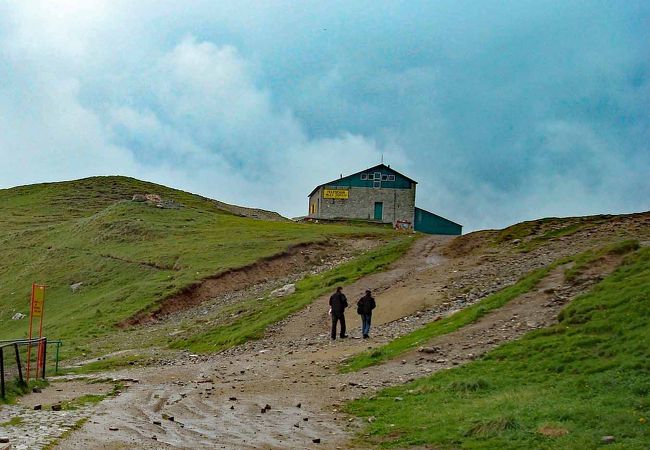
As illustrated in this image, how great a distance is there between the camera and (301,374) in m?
23.2

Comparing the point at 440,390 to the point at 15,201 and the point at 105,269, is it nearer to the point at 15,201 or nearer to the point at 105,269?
the point at 105,269

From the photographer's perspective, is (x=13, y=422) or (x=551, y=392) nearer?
(x=13, y=422)

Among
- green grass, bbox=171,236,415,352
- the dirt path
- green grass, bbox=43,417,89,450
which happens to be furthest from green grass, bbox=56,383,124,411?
green grass, bbox=171,236,415,352

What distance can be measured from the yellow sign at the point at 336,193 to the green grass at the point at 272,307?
128ft

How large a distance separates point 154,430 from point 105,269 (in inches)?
1764

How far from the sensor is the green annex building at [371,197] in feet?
281

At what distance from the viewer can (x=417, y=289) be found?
110 feet

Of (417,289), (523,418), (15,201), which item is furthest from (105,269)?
(15,201)

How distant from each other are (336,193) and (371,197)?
4000 millimetres

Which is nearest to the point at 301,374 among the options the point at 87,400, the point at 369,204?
the point at 87,400

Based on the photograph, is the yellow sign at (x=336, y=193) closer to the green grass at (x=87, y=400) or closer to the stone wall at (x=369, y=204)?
the stone wall at (x=369, y=204)

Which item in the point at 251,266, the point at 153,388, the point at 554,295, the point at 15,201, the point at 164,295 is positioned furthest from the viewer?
the point at 15,201

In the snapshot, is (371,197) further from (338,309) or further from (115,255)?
(338,309)

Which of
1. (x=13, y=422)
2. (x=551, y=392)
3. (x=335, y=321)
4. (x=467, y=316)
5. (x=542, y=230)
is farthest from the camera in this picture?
(x=542, y=230)
